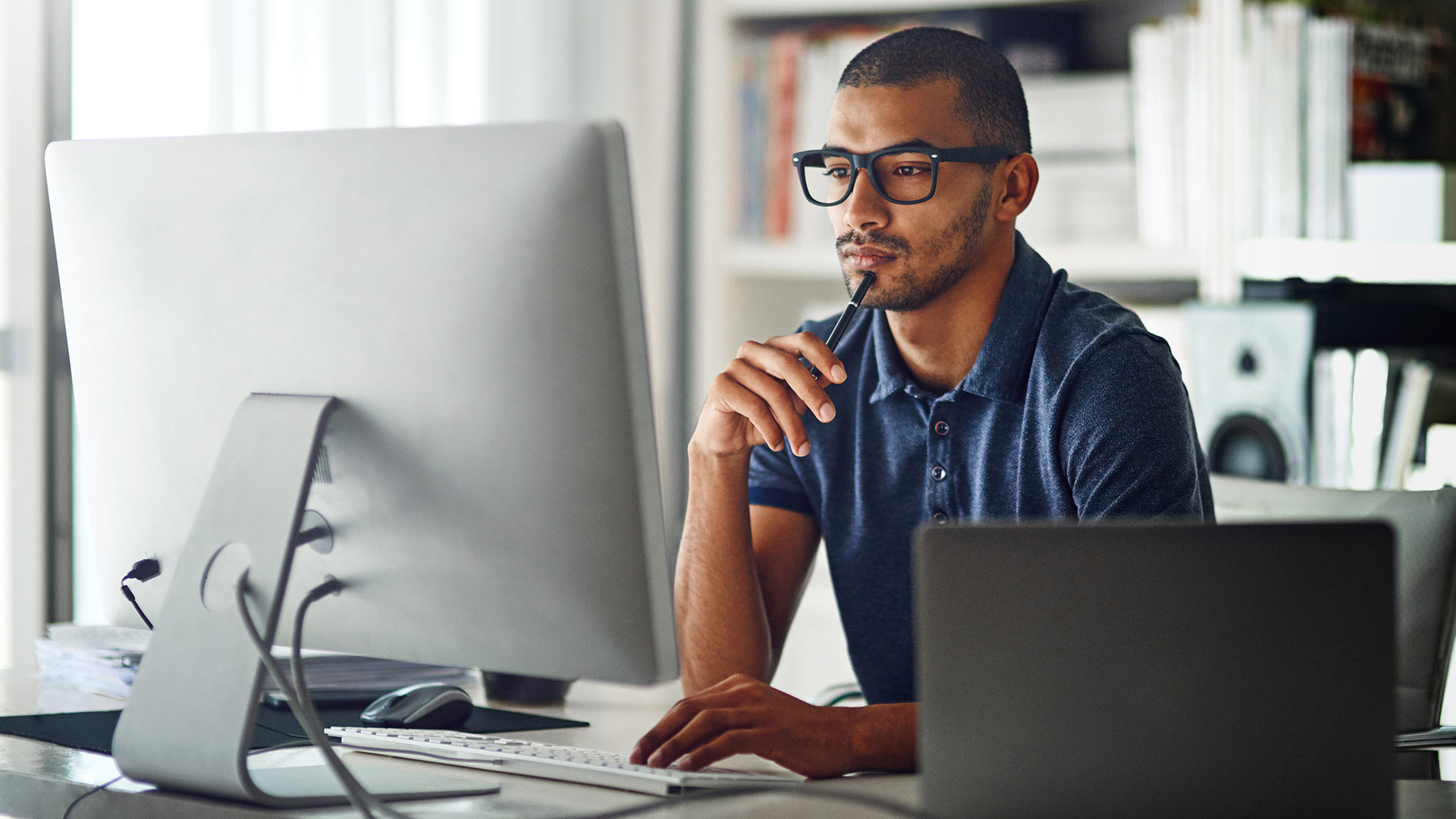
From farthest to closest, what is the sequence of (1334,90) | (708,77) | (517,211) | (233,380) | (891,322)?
(708,77) < (1334,90) < (891,322) < (233,380) < (517,211)

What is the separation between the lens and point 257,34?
200 cm

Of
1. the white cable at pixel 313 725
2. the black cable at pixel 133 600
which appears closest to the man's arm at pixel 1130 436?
the white cable at pixel 313 725

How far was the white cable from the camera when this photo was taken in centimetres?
86

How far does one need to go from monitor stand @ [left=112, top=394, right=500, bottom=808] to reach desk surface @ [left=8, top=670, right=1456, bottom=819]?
0.05ft

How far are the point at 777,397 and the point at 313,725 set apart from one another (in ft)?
1.64

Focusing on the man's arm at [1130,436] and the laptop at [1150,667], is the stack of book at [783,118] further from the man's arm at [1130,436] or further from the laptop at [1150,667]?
the laptop at [1150,667]

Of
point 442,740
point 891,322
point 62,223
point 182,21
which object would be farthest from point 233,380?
point 182,21

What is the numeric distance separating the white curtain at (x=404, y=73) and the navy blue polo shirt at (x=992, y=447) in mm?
658

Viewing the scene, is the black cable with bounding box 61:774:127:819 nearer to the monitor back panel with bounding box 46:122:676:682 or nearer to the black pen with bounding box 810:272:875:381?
the monitor back panel with bounding box 46:122:676:682

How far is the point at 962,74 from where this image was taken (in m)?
1.46

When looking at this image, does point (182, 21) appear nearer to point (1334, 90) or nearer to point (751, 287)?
point (751, 287)

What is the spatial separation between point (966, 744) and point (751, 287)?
2.17 metres

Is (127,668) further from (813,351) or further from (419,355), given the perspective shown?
(813,351)

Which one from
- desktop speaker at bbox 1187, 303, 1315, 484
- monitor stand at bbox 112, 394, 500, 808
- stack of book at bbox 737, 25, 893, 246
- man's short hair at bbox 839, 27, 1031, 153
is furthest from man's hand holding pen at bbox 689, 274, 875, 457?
stack of book at bbox 737, 25, 893, 246
